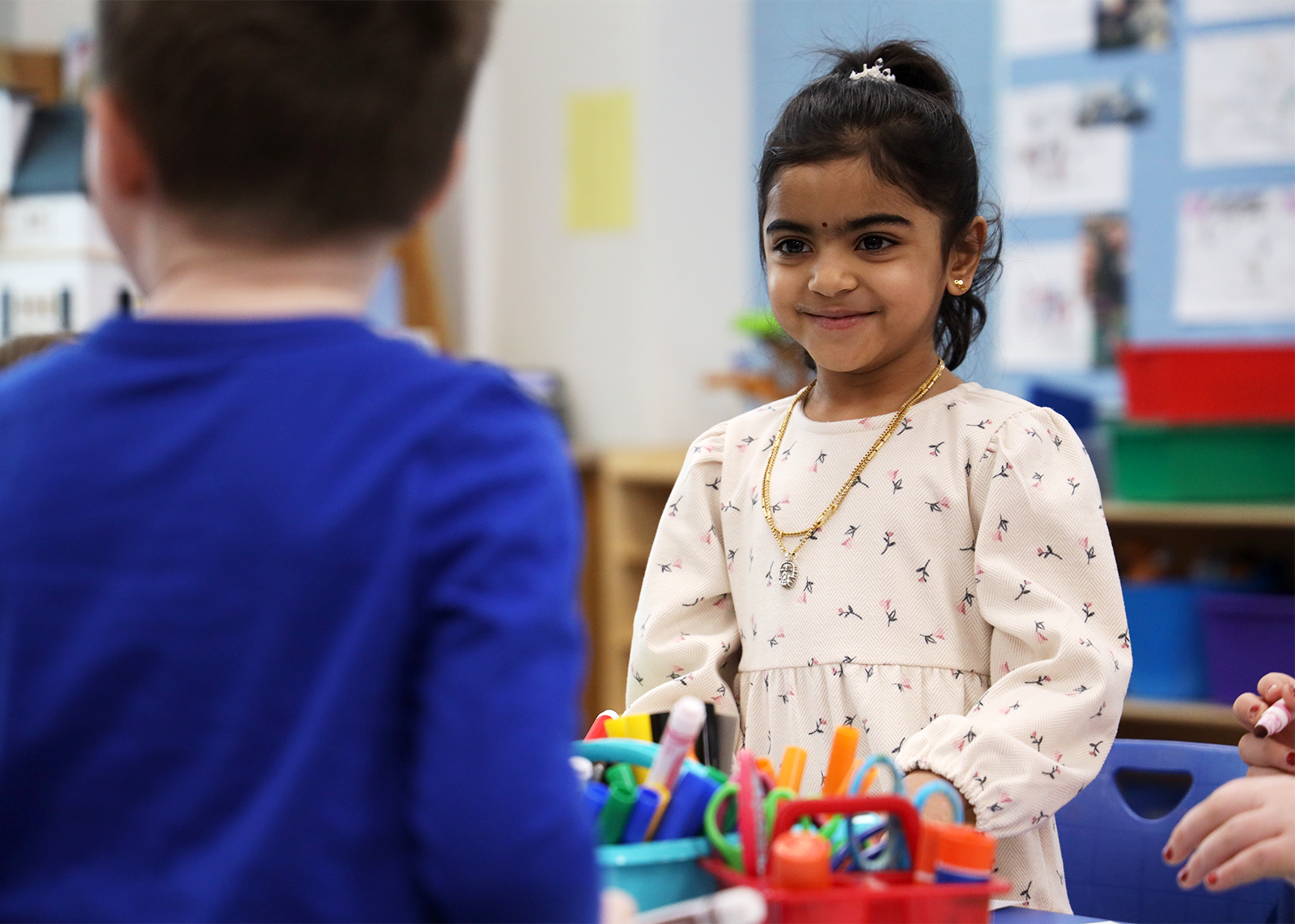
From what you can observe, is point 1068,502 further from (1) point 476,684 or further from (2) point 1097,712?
(1) point 476,684

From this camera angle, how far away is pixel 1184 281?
2.64 metres

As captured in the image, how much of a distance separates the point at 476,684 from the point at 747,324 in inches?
88.3

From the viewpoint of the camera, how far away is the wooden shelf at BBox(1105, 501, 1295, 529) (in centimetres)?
220

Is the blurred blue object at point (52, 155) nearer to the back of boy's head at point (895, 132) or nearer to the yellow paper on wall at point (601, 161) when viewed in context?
the yellow paper on wall at point (601, 161)

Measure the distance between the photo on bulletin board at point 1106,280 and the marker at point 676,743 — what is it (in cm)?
229

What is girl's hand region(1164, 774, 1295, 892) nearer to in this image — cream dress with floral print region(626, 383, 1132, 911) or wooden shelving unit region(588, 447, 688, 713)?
cream dress with floral print region(626, 383, 1132, 911)

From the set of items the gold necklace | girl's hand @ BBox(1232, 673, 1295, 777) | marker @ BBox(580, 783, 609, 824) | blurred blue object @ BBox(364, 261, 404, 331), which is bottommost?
girl's hand @ BBox(1232, 673, 1295, 777)

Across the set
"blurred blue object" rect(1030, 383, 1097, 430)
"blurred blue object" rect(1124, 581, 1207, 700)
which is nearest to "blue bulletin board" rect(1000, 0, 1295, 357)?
"blurred blue object" rect(1030, 383, 1097, 430)

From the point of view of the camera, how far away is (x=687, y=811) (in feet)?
2.05

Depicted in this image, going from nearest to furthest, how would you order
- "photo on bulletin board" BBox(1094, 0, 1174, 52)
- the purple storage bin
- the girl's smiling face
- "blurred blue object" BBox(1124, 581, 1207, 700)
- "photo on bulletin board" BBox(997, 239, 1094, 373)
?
the girl's smiling face → the purple storage bin → "blurred blue object" BBox(1124, 581, 1207, 700) → "photo on bulletin board" BBox(1094, 0, 1174, 52) → "photo on bulletin board" BBox(997, 239, 1094, 373)

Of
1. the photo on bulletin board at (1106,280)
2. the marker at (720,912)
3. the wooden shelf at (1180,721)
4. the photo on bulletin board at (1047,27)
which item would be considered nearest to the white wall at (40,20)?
the photo on bulletin board at (1047,27)

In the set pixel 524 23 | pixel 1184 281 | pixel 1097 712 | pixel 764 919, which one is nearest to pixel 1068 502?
pixel 1097 712

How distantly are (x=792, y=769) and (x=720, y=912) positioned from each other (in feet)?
0.61

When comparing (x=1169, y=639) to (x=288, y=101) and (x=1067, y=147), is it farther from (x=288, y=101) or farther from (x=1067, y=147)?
(x=288, y=101)
